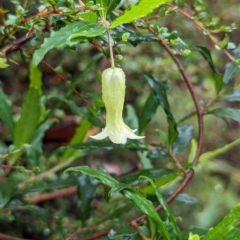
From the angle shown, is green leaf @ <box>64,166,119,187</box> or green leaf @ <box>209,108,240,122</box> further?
green leaf @ <box>209,108,240,122</box>

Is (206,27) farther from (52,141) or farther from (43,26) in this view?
(52,141)

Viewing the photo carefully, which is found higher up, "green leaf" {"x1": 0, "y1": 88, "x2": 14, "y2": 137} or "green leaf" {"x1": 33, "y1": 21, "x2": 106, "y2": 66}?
"green leaf" {"x1": 33, "y1": 21, "x2": 106, "y2": 66}

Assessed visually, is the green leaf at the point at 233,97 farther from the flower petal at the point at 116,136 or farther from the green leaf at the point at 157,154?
the flower petal at the point at 116,136

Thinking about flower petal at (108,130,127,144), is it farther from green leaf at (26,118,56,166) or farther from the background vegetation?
green leaf at (26,118,56,166)

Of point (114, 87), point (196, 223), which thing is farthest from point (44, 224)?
point (196, 223)

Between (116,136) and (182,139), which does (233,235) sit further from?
(182,139)

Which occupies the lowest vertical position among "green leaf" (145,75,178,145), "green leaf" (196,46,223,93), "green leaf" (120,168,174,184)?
"green leaf" (120,168,174,184)

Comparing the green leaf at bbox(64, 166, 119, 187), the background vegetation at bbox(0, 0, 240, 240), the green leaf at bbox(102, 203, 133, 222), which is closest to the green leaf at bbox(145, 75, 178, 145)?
the background vegetation at bbox(0, 0, 240, 240)

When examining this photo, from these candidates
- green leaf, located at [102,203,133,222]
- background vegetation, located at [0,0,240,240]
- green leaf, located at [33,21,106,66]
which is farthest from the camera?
green leaf, located at [102,203,133,222]
